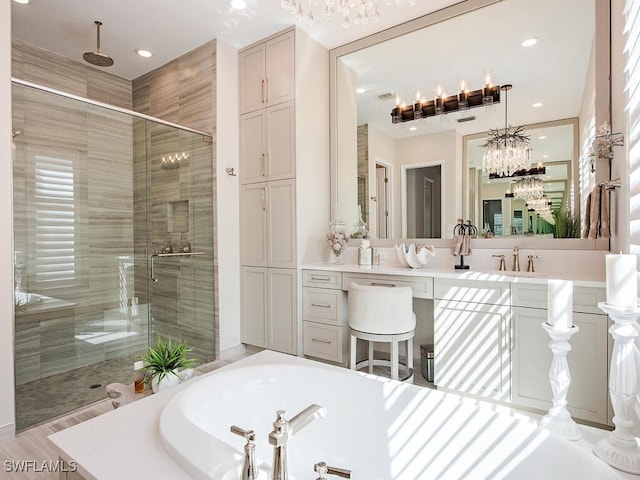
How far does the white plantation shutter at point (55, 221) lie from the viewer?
2213 mm

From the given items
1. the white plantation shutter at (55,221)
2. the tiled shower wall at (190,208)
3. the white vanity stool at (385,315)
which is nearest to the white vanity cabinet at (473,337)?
the white vanity stool at (385,315)

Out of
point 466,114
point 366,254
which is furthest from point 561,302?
point 466,114

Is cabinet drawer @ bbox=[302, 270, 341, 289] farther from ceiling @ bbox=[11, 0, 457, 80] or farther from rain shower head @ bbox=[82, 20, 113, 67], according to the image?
rain shower head @ bbox=[82, 20, 113, 67]

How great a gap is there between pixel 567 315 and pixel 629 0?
1.30 metres

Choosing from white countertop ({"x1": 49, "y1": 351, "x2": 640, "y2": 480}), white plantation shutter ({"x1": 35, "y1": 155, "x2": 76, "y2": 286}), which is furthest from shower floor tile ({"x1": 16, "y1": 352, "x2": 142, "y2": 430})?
white countertop ({"x1": 49, "y1": 351, "x2": 640, "y2": 480})

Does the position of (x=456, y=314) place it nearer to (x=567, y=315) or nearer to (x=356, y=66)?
(x=567, y=315)

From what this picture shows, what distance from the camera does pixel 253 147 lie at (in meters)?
3.29

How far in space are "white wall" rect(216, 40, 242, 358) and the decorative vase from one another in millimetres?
1517

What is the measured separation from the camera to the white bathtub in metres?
0.99

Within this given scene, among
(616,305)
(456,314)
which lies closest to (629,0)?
(616,305)

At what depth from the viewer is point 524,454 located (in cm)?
107

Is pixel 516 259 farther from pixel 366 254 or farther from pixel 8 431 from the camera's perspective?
pixel 8 431

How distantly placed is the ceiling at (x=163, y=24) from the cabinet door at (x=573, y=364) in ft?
7.93
